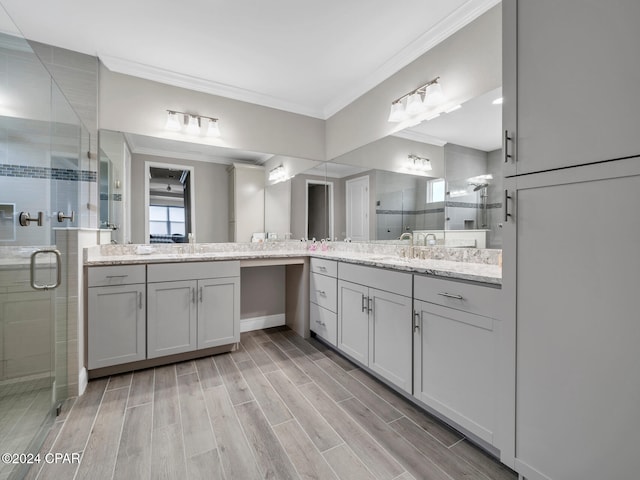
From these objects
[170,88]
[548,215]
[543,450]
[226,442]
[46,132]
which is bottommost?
[226,442]

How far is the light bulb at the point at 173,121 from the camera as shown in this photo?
276cm

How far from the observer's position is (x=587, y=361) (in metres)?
1.02

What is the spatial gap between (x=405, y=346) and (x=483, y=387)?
494 millimetres

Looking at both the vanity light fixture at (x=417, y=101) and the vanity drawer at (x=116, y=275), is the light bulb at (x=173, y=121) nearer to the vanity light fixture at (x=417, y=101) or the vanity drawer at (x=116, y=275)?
the vanity drawer at (x=116, y=275)

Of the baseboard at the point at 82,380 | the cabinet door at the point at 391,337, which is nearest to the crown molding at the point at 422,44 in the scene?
the cabinet door at the point at 391,337

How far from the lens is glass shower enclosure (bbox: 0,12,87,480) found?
4.13ft

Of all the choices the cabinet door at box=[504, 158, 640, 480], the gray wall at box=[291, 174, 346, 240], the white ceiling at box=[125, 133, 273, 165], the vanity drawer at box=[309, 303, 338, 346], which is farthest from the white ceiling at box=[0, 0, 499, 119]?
the vanity drawer at box=[309, 303, 338, 346]

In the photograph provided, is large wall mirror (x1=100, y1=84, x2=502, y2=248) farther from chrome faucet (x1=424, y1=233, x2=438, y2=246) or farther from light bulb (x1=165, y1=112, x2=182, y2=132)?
light bulb (x1=165, y1=112, x2=182, y2=132)

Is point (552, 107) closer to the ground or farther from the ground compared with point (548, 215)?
farther from the ground

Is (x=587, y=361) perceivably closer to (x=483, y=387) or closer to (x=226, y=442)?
(x=483, y=387)

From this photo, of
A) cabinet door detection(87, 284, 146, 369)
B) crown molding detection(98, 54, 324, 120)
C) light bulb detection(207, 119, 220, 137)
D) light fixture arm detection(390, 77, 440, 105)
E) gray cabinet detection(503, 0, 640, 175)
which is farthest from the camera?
light bulb detection(207, 119, 220, 137)

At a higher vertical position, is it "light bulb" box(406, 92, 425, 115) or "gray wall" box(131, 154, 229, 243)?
"light bulb" box(406, 92, 425, 115)

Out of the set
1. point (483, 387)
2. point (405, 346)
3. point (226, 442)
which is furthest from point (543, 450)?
point (226, 442)

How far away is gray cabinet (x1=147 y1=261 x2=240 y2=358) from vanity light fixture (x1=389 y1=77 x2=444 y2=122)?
194cm
